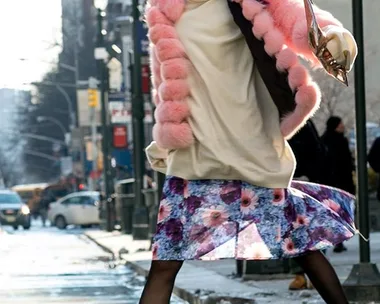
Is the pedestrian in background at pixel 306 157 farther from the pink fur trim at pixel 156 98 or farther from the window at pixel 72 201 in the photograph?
the window at pixel 72 201

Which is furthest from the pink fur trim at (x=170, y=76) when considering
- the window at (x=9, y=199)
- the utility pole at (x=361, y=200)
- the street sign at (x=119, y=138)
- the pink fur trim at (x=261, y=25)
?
the window at (x=9, y=199)

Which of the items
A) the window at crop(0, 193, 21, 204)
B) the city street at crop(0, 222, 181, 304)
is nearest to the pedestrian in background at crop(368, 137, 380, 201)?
the city street at crop(0, 222, 181, 304)

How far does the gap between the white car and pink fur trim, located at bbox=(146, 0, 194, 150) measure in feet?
138

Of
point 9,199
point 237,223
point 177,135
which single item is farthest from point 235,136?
point 9,199

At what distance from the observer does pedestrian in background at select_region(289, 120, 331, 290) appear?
9961 mm

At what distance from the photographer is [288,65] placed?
18.6 feet

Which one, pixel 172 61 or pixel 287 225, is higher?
pixel 172 61

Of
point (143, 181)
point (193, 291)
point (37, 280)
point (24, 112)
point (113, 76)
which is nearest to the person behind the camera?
point (193, 291)

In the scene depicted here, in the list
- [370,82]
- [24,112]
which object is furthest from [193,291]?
[24,112]

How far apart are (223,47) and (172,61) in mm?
223

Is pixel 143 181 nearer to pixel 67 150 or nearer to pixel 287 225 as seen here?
pixel 287 225

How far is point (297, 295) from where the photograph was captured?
976 cm

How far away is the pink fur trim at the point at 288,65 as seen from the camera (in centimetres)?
566

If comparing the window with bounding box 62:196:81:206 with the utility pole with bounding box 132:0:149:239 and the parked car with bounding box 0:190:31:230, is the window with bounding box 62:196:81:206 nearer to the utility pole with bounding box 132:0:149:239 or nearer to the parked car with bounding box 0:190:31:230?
the parked car with bounding box 0:190:31:230
